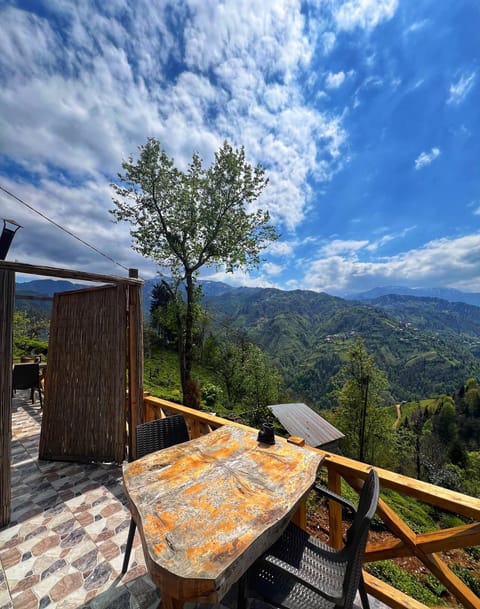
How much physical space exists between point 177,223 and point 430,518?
1649 centimetres

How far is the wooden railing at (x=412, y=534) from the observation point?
4.48ft

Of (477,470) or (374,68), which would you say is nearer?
(374,68)

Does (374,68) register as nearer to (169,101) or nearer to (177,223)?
(169,101)

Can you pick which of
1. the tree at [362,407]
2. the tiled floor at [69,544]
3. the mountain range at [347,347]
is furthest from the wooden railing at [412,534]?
the mountain range at [347,347]

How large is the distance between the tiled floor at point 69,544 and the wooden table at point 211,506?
39.2 inches

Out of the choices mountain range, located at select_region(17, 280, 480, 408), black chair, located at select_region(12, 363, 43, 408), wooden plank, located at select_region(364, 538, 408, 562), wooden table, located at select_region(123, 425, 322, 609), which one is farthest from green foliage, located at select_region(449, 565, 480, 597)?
mountain range, located at select_region(17, 280, 480, 408)

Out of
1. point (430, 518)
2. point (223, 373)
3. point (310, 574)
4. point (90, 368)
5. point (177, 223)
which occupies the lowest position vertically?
point (430, 518)

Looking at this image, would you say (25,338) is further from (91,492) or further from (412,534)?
(412,534)

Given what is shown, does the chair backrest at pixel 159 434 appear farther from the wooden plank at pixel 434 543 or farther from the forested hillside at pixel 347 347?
the forested hillside at pixel 347 347

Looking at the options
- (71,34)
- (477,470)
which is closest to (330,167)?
(71,34)

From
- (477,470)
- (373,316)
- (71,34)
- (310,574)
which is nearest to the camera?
(310,574)

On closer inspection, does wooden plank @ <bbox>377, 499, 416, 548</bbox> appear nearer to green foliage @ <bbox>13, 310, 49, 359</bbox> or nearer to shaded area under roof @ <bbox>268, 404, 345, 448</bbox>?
shaded area under roof @ <bbox>268, 404, 345, 448</bbox>

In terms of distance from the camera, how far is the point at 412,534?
159 centimetres

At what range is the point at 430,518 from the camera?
35.6 feet
